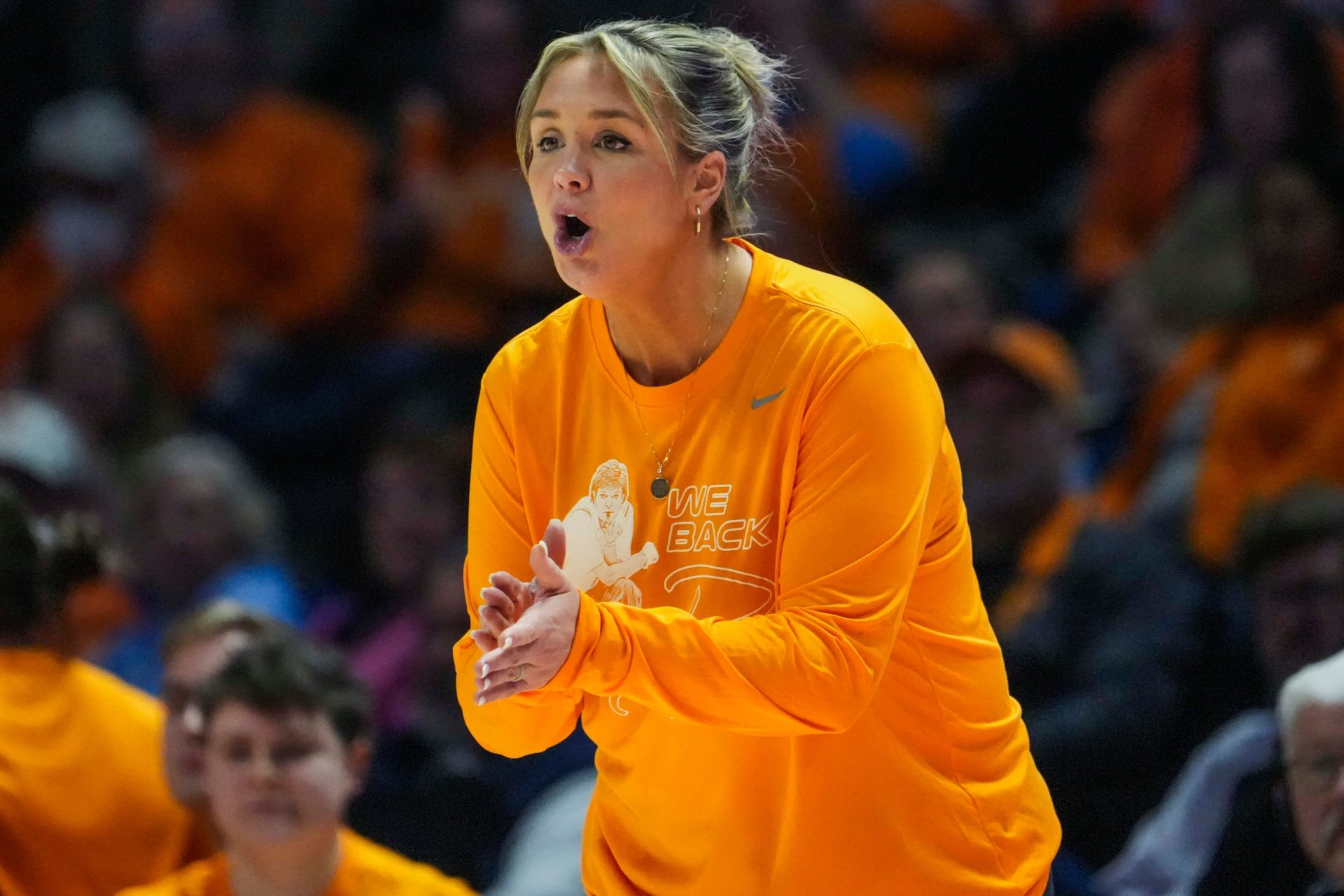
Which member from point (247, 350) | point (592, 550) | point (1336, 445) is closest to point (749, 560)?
point (592, 550)

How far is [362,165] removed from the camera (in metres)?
6.36

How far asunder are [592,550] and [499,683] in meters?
0.31

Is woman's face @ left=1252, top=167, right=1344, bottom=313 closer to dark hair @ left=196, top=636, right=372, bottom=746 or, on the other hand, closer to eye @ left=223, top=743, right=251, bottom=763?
dark hair @ left=196, top=636, right=372, bottom=746

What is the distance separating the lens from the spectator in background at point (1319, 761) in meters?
2.87

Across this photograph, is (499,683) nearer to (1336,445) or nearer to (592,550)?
(592,550)

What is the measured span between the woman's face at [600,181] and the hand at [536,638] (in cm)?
37

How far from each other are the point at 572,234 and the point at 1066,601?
2.38 m

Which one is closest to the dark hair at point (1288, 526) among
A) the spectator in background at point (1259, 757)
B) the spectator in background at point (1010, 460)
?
the spectator in background at point (1259, 757)

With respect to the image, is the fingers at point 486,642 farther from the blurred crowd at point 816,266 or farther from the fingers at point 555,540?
→ the blurred crowd at point 816,266

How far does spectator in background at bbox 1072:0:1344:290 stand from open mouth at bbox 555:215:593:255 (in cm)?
316

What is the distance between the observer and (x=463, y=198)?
19.8 ft

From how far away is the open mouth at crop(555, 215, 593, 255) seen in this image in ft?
6.88

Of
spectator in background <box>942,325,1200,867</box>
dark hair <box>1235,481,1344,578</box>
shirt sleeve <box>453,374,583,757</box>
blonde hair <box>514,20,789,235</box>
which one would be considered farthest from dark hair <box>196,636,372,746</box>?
dark hair <box>1235,481,1344,578</box>

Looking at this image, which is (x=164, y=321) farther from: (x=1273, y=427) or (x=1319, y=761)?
(x=1319, y=761)
